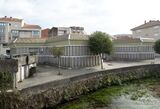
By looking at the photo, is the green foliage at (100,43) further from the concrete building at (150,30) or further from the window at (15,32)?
the window at (15,32)

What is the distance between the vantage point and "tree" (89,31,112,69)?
3678cm

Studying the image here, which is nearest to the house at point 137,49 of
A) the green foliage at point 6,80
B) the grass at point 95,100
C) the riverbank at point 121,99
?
the riverbank at point 121,99

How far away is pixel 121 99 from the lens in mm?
21516

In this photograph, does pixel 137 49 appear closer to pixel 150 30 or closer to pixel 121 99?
pixel 150 30

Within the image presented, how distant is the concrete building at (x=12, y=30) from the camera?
61.8 metres

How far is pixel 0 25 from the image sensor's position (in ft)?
203

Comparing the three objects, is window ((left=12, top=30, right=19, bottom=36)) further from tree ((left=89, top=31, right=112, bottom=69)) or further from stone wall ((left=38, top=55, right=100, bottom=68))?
tree ((left=89, top=31, right=112, bottom=69))

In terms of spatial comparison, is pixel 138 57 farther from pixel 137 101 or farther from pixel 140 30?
pixel 137 101

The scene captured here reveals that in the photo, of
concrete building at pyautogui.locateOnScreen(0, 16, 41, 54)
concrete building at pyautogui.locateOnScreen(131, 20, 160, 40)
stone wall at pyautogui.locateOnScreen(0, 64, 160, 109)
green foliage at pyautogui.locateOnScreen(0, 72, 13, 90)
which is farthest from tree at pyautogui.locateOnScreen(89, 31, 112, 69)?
concrete building at pyautogui.locateOnScreen(0, 16, 41, 54)

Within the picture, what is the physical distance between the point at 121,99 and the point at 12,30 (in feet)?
157

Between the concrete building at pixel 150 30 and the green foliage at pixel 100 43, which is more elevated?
the concrete building at pixel 150 30

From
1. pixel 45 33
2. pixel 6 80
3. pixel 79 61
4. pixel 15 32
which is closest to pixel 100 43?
pixel 79 61

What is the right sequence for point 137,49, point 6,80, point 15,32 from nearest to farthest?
point 6,80, point 137,49, point 15,32

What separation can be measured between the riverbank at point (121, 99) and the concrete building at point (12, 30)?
42019 millimetres
